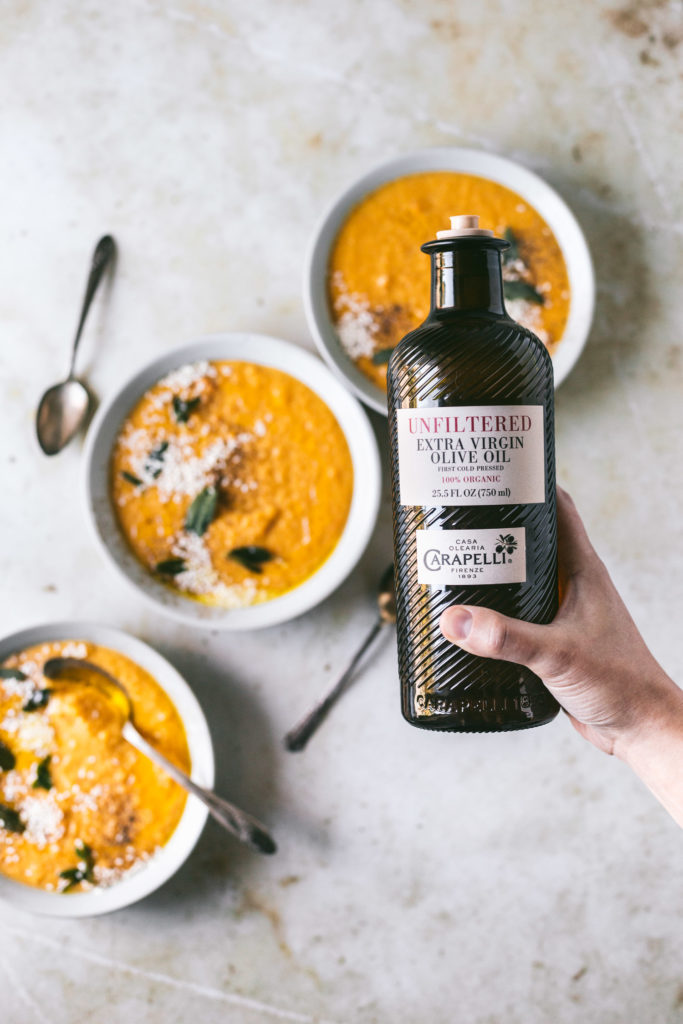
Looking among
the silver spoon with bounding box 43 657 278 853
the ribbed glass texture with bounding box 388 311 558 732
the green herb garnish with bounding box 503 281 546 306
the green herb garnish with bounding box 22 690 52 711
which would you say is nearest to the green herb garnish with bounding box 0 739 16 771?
the green herb garnish with bounding box 22 690 52 711

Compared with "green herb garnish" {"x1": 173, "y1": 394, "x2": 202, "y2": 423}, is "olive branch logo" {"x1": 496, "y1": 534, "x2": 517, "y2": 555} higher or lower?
higher

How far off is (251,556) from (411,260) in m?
0.90

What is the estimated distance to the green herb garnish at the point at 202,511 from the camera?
7.08 ft

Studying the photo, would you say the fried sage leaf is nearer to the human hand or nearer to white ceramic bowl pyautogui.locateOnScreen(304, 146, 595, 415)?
white ceramic bowl pyautogui.locateOnScreen(304, 146, 595, 415)

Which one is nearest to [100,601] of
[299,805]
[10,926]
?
[299,805]

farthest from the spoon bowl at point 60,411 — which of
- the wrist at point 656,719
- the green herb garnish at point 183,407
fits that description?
the wrist at point 656,719

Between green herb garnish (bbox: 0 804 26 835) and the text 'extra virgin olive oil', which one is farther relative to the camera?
green herb garnish (bbox: 0 804 26 835)

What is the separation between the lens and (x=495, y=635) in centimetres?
128

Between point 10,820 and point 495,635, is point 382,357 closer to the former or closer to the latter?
point 495,635

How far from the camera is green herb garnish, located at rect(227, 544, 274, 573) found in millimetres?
2168

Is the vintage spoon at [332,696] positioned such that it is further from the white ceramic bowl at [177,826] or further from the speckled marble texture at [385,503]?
the white ceramic bowl at [177,826]

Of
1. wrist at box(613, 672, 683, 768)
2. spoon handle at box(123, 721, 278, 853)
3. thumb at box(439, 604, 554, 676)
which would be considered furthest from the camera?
spoon handle at box(123, 721, 278, 853)

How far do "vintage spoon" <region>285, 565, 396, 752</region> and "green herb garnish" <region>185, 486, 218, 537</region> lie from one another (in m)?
0.52

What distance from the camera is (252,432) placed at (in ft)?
7.22
